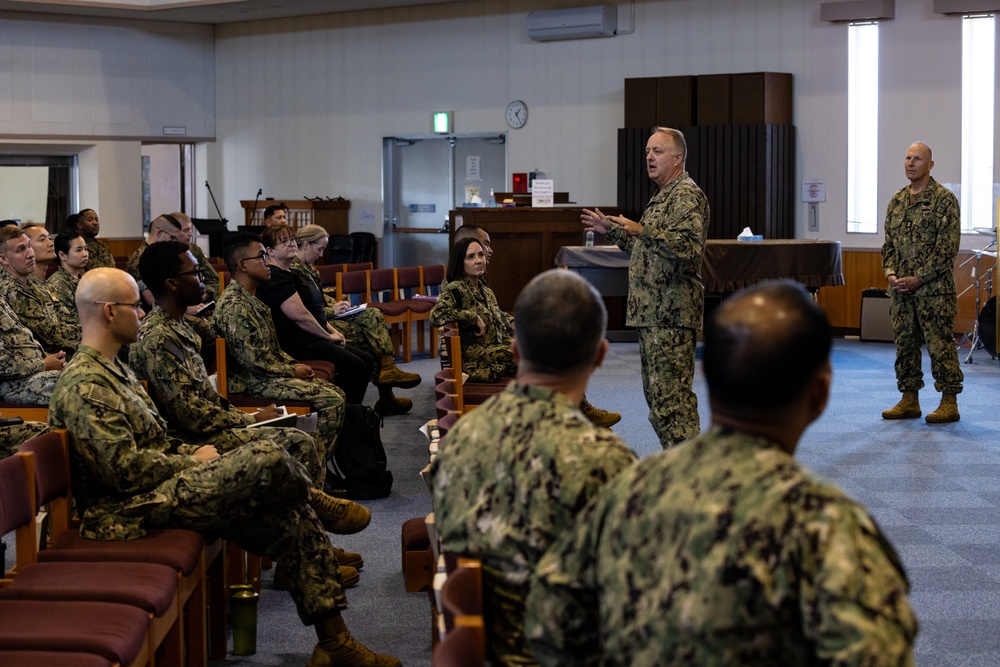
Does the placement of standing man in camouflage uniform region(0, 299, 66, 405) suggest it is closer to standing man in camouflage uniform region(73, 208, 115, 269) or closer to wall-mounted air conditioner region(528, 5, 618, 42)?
standing man in camouflage uniform region(73, 208, 115, 269)

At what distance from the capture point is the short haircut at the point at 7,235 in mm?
6203

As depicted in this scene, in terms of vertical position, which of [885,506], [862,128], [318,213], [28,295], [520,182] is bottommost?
[885,506]

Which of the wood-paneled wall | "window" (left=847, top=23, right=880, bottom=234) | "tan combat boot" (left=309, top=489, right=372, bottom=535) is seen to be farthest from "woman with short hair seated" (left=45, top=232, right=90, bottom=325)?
"window" (left=847, top=23, right=880, bottom=234)

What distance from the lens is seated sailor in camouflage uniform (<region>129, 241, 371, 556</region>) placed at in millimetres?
4035

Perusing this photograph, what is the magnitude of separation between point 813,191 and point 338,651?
33.9ft

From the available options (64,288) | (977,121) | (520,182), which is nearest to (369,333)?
(64,288)

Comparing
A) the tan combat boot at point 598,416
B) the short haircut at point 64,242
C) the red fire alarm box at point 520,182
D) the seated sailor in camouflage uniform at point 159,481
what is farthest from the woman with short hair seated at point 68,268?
the red fire alarm box at point 520,182

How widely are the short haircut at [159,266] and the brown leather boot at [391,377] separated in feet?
11.6

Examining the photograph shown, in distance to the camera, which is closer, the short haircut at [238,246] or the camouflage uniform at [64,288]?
the short haircut at [238,246]

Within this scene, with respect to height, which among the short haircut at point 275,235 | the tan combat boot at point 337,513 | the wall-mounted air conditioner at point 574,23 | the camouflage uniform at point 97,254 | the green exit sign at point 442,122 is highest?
the wall-mounted air conditioner at point 574,23

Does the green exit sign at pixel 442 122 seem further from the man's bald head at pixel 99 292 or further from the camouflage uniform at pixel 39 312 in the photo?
the man's bald head at pixel 99 292

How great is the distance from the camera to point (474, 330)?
6.29 meters

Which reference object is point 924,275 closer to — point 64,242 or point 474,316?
point 474,316

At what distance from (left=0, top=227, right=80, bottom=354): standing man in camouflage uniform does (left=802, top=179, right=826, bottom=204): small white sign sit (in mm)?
8542
